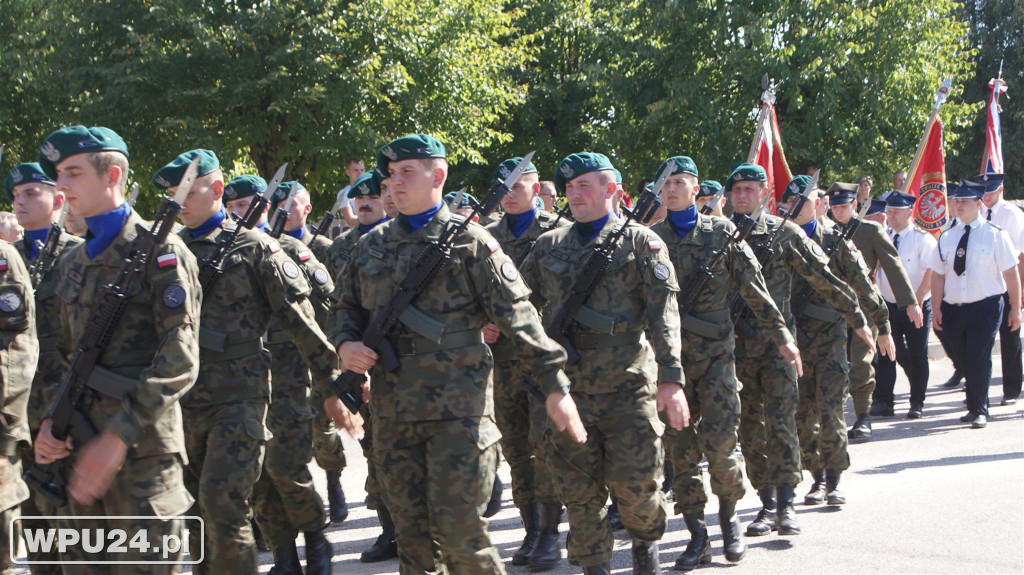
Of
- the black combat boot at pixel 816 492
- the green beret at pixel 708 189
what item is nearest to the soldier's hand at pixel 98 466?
the black combat boot at pixel 816 492

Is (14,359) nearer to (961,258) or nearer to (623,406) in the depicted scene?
(623,406)

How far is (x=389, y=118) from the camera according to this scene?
1966cm

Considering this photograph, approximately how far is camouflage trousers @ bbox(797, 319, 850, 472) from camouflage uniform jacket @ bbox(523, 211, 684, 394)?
249cm

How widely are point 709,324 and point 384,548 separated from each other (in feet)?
7.62

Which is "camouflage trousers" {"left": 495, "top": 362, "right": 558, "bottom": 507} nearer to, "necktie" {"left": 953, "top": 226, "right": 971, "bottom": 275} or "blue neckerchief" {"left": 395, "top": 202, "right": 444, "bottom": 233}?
"blue neckerchief" {"left": 395, "top": 202, "right": 444, "bottom": 233}

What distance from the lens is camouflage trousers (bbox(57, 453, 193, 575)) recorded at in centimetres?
385

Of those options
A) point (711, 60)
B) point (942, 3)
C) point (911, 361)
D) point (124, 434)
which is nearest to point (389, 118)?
point (711, 60)

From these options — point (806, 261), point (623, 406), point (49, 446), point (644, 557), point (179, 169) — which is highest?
point (179, 169)

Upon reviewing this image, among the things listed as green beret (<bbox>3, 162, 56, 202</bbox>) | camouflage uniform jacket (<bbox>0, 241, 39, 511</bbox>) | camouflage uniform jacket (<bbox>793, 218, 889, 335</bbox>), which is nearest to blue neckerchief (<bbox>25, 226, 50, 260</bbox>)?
green beret (<bbox>3, 162, 56, 202</bbox>)

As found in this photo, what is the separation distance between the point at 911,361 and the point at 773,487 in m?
5.06

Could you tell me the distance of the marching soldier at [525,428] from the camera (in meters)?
6.36

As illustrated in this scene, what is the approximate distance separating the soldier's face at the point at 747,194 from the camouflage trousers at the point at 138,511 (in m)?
4.48

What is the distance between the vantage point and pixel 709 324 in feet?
20.5

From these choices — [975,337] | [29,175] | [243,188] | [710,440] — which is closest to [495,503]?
[710,440]
